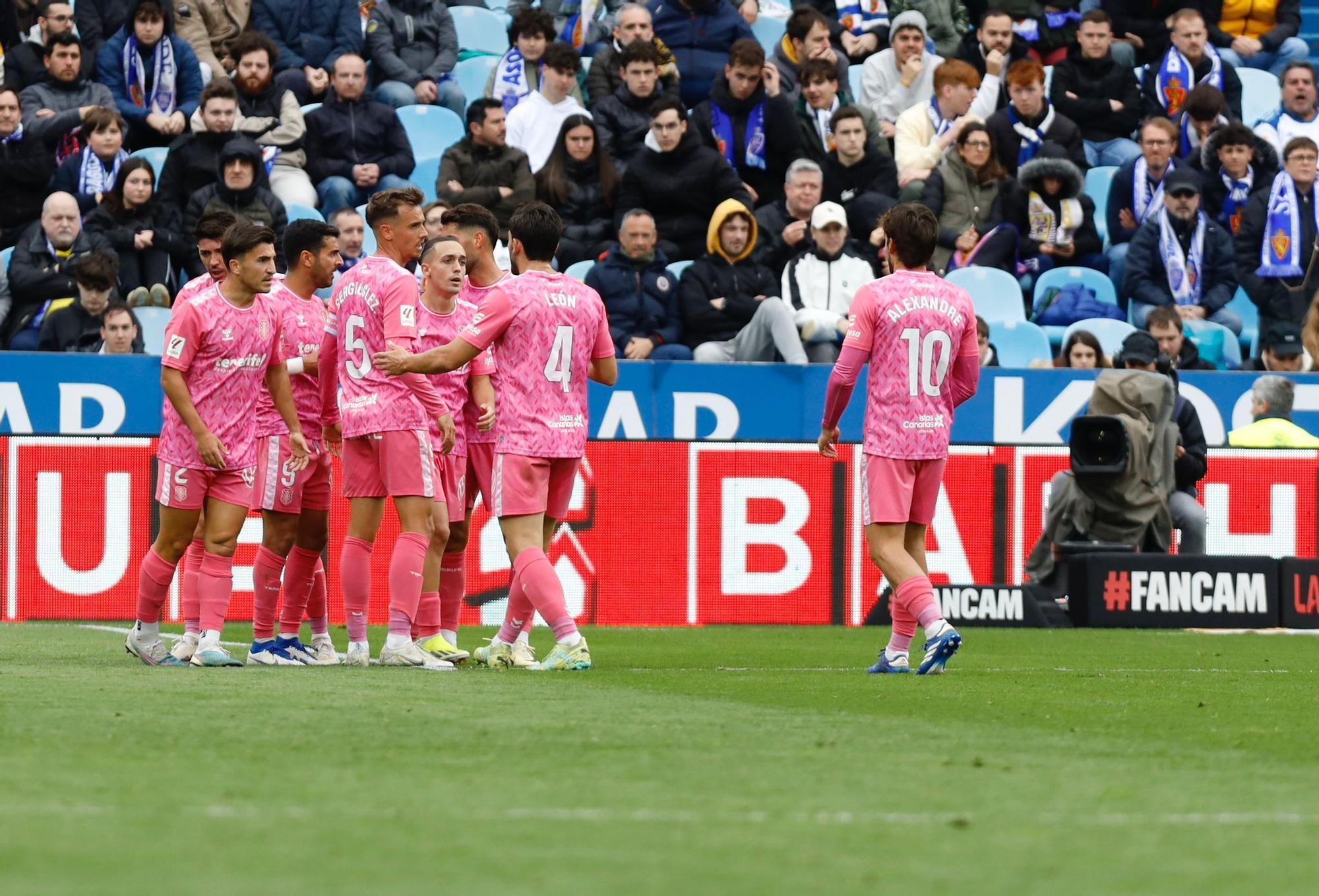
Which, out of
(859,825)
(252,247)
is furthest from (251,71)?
(859,825)

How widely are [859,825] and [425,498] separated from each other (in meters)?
5.16

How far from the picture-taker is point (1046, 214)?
1967 cm

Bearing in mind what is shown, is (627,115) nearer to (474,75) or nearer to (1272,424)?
(474,75)

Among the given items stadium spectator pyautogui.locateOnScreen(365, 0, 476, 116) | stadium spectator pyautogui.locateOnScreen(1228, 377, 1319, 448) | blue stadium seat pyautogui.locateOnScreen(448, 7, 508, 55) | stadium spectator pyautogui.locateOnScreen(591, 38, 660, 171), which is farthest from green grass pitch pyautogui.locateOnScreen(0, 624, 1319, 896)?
blue stadium seat pyautogui.locateOnScreen(448, 7, 508, 55)

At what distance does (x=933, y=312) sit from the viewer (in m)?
9.68

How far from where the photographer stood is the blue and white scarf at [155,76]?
19.1 meters

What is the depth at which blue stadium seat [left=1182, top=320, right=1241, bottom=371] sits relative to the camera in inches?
746

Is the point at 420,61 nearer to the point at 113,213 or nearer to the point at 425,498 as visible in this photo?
the point at 113,213

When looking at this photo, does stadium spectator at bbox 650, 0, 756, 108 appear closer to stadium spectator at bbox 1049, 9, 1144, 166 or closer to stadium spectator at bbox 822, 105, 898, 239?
stadium spectator at bbox 822, 105, 898, 239

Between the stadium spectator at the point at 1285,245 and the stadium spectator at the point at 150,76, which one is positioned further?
the stadium spectator at the point at 1285,245

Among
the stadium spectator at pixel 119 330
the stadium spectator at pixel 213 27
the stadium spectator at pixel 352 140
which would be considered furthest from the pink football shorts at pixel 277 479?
the stadium spectator at pixel 213 27

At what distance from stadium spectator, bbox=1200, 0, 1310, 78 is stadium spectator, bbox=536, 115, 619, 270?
27.8 ft

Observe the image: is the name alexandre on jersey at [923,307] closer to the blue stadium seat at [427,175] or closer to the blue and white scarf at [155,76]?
the blue stadium seat at [427,175]

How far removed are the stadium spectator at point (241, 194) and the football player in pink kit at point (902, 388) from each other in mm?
8688
